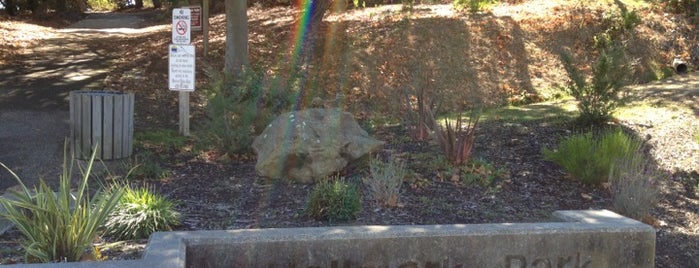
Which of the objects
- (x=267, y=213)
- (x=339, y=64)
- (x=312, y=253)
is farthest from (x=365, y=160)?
(x=339, y=64)

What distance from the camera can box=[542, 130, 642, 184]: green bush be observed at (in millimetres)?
6211

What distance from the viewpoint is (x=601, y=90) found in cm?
802

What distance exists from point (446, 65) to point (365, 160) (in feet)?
24.1

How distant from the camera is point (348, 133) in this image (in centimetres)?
641

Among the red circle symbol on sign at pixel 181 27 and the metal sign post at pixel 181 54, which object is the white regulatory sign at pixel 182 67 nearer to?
the metal sign post at pixel 181 54

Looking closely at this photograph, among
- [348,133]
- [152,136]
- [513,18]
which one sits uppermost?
[513,18]

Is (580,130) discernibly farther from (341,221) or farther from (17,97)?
(17,97)

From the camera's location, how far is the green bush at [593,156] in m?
6.21

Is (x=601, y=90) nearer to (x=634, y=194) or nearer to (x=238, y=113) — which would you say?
(x=634, y=194)

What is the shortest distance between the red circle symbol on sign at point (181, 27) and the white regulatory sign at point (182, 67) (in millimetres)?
171

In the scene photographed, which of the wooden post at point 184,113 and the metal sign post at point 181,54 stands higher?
A: the metal sign post at point 181,54

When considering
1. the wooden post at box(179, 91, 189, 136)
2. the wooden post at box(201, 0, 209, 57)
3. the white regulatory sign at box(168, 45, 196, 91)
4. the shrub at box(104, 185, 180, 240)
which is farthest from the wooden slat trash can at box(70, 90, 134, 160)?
the wooden post at box(201, 0, 209, 57)

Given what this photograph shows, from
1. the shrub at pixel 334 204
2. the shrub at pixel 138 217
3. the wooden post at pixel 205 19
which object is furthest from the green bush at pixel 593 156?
the wooden post at pixel 205 19

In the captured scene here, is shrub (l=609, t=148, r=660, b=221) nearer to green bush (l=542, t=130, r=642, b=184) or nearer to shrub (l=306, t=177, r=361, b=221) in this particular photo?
green bush (l=542, t=130, r=642, b=184)
